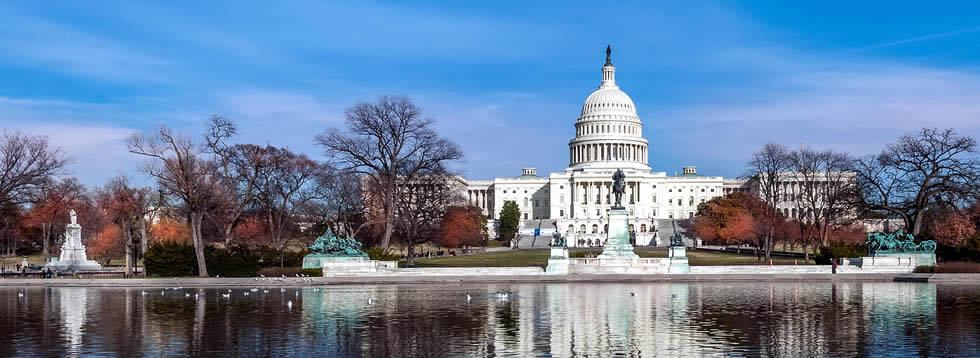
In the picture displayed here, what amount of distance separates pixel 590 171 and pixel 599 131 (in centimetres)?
851

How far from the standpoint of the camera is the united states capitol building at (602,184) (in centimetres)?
16788

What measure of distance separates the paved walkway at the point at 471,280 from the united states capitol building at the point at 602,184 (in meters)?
116

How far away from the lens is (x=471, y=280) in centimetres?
4294

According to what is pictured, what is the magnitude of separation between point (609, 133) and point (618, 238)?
125616 mm

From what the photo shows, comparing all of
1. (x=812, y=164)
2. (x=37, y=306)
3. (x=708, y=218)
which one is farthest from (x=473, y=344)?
(x=708, y=218)

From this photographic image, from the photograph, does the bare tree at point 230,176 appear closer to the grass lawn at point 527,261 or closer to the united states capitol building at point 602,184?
the grass lawn at point 527,261

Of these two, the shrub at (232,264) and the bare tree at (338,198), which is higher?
the bare tree at (338,198)

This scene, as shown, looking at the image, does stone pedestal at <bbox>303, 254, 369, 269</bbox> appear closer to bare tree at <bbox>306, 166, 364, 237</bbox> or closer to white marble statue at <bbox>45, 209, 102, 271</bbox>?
white marble statue at <bbox>45, 209, 102, 271</bbox>

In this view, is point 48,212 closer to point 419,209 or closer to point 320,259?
point 419,209

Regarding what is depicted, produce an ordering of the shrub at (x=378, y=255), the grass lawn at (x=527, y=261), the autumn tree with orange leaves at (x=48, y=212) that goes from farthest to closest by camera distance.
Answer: the autumn tree with orange leaves at (x=48, y=212) < the grass lawn at (x=527, y=261) < the shrub at (x=378, y=255)

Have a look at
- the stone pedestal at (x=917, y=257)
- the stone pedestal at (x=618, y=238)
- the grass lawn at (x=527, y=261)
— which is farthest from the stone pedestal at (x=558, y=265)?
the stone pedestal at (x=917, y=257)

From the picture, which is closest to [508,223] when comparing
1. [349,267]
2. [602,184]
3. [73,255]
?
[602,184]

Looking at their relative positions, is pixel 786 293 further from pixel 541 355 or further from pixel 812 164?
pixel 812 164

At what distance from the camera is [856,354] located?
18.6m
